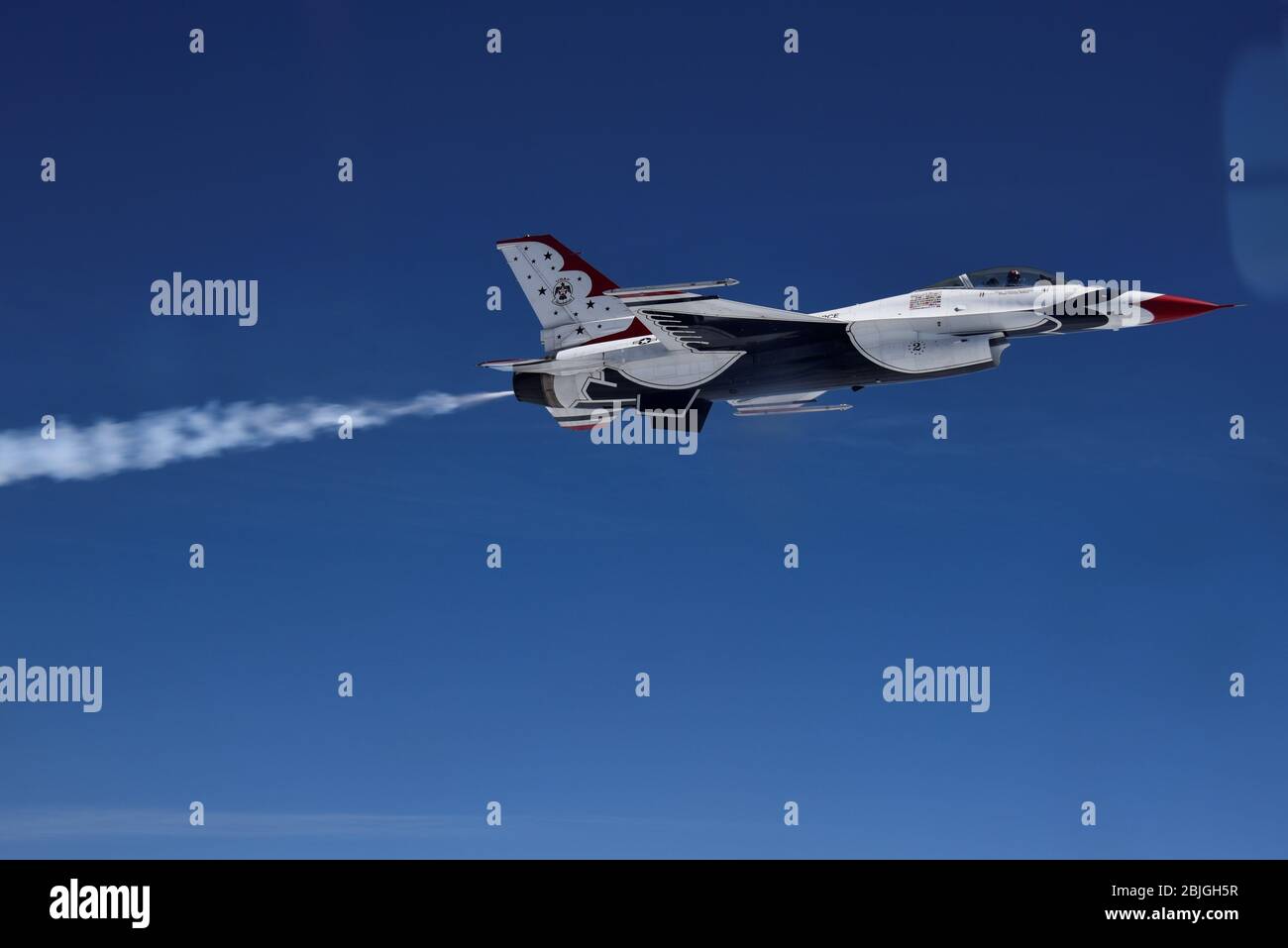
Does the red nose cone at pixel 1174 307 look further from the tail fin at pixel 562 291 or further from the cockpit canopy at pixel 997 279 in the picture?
the tail fin at pixel 562 291

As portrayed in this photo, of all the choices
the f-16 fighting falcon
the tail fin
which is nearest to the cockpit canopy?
the f-16 fighting falcon

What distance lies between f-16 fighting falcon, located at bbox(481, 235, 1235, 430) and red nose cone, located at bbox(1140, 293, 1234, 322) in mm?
31

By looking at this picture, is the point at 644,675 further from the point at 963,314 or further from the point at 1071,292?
the point at 1071,292

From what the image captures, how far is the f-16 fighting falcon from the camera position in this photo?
129ft

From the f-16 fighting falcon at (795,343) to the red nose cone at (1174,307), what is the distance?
3 centimetres

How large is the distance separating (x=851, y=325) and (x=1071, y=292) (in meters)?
7.28

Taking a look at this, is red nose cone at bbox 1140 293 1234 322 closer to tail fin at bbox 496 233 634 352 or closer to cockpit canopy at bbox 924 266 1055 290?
cockpit canopy at bbox 924 266 1055 290

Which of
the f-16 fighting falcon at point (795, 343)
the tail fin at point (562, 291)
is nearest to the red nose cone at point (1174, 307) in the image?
the f-16 fighting falcon at point (795, 343)

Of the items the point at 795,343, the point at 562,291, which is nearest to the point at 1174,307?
the point at 795,343

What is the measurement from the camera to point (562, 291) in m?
43.7

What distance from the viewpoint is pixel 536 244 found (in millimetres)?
44750

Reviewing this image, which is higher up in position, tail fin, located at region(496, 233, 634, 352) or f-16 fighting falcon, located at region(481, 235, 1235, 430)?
tail fin, located at region(496, 233, 634, 352)

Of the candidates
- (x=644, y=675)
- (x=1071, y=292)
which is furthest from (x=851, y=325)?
(x=644, y=675)

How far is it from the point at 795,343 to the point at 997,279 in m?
6.94
